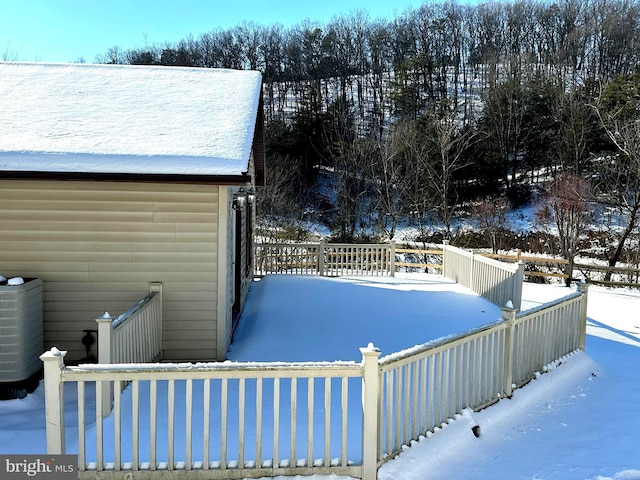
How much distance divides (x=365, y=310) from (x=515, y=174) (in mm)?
20818

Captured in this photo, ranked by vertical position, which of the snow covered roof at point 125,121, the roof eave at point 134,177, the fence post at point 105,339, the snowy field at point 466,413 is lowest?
the snowy field at point 466,413

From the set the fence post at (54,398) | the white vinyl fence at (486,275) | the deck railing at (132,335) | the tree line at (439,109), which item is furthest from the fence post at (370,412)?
the tree line at (439,109)

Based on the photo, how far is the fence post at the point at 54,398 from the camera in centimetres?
284

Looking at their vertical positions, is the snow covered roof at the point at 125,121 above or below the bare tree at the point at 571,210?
above

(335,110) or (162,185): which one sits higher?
(335,110)

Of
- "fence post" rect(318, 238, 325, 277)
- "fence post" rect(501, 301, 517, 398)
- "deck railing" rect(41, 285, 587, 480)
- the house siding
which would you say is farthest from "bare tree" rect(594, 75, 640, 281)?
the house siding

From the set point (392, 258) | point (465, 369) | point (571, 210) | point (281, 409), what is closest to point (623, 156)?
point (571, 210)

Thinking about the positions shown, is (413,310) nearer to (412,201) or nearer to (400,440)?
(400,440)

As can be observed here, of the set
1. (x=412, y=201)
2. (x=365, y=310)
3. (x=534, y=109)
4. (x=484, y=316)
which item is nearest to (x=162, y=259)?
(x=365, y=310)

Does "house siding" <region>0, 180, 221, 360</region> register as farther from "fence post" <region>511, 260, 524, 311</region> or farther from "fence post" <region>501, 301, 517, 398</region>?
"fence post" <region>511, 260, 524, 311</region>

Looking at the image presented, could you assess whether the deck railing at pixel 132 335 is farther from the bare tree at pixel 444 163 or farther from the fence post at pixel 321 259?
the bare tree at pixel 444 163

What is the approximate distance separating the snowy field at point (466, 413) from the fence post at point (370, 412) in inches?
5.8

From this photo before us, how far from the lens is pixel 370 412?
3.02 m

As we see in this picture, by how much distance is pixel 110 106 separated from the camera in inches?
247
